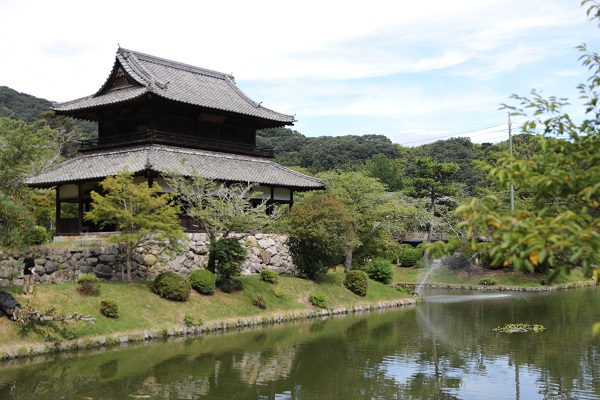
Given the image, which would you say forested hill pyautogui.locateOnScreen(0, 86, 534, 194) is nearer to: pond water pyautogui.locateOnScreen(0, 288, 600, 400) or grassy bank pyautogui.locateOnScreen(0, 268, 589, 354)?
grassy bank pyautogui.locateOnScreen(0, 268, 589, 354)

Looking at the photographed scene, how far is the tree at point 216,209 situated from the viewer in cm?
3000

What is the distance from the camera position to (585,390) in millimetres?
16312

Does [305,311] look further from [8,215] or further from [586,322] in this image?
[8,215]

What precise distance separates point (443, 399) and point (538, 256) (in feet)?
34.8

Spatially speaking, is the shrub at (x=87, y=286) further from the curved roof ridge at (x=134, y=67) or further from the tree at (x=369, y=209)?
the tree at (x=369, y=209)

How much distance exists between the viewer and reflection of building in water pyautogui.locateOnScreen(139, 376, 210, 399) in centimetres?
1620

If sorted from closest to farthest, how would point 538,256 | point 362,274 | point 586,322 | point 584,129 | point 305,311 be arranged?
1. point 538,256
2. point 584,129
3. point 586,322
4. point 305,311
5. point 362,274

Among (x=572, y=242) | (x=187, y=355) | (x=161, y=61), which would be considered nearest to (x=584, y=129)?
(x=572, y=242)

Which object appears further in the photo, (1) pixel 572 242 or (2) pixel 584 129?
(2) pixel 584 129

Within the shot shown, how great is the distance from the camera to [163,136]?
35.4 meters

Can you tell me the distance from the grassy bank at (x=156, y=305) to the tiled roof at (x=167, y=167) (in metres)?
6.29

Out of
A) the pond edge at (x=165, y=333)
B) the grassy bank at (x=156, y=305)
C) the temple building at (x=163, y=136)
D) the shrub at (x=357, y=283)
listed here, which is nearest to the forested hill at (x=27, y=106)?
the temple building at (x=163, y=136)

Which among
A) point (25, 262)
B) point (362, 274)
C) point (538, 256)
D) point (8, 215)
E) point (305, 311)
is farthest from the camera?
point (362, 274)

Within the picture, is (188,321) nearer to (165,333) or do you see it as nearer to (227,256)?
(165,333)
